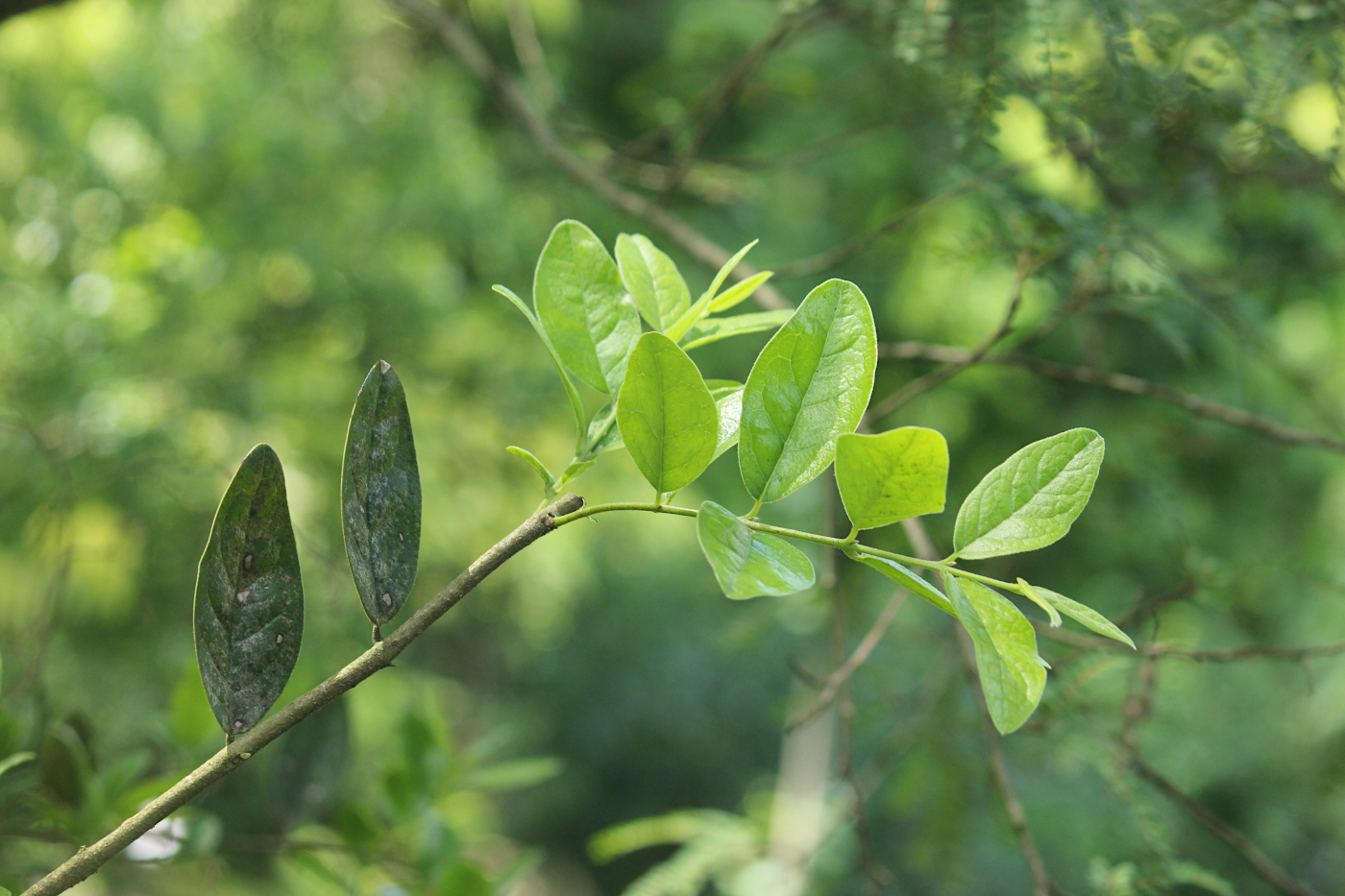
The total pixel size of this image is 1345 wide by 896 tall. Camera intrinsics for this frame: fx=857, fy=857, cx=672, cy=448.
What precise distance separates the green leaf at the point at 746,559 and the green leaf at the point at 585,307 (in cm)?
6

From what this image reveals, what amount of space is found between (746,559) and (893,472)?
0.12 ft

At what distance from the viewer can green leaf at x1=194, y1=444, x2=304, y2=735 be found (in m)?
0.20

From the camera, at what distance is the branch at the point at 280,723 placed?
0.57 ft

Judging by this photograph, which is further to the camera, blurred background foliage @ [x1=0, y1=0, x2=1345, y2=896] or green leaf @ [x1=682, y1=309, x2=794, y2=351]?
blurred background foliage @ [x1=0, y1=0, x2=1345, y2=896]

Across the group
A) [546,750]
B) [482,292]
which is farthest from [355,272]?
[546,750]

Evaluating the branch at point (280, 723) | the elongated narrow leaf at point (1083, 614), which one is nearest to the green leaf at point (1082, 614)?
the elongated narrow leaf at point (1083, 614)

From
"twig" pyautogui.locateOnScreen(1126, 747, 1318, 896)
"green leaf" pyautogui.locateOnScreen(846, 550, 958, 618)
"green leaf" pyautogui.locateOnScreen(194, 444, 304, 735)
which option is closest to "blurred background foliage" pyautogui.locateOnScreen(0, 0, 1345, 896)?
"twig" pyautogui.locateOnScreen(1126, 747, 1318, 896)

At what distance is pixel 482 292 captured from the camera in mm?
1352

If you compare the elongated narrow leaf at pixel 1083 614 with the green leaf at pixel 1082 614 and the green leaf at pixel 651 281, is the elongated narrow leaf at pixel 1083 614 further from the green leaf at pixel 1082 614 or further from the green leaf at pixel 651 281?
the green leaf at pixel 651 281

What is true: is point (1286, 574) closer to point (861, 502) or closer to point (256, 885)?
point (861, 502)

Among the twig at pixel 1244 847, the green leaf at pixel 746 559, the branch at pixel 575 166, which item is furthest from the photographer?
the branch at pixel 575 166

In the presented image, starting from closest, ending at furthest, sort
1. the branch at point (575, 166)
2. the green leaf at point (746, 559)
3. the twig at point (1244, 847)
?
1. the green leaf at point (746, 559)
2. the twig at point (1244, 847)
3. the branch at point (575, 166)

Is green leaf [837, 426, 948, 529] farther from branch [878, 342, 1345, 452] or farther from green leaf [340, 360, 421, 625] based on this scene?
branch [878, 342, 1345, 452]

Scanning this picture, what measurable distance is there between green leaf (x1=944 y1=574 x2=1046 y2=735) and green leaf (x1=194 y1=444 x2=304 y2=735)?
0.16m
